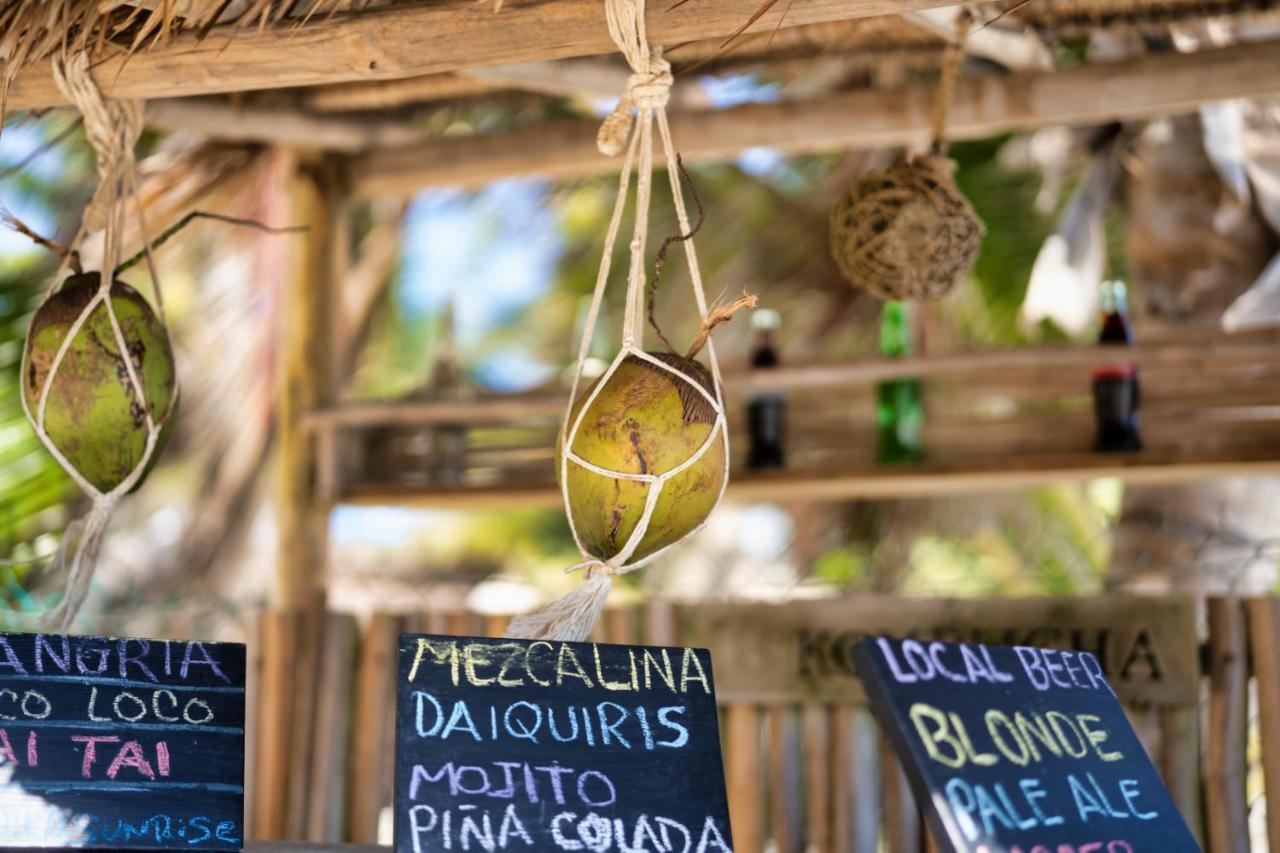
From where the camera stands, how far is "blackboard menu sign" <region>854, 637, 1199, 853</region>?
1.52m

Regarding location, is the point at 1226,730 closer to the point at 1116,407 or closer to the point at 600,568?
the point at 1116,407

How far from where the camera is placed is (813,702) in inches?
102

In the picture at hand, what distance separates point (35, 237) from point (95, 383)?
0.22 metres

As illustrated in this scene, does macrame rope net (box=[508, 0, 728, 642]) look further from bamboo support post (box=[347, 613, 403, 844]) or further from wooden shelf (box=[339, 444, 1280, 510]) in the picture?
wooden shelf (box=[339, 444, 1280, 510])

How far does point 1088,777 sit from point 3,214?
152 cm

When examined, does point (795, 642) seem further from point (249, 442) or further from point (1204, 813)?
point (249, 442)

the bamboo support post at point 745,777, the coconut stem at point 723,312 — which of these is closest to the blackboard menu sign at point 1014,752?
the coconut stem at point 723,312

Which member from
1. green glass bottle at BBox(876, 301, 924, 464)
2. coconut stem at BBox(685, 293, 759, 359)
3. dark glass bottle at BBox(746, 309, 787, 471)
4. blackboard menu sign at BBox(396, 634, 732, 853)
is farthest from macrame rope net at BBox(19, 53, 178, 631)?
green glass bottle at BBox(876, 301, 924, 464)

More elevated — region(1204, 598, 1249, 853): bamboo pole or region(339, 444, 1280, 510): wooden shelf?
region(339, 444, 1280, 510): wooden shelf

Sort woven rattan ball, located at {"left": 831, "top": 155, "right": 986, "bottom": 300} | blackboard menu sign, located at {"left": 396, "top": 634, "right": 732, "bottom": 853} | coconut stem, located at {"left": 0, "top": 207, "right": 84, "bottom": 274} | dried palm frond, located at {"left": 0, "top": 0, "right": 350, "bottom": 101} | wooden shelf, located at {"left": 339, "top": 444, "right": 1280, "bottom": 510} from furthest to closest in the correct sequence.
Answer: wooden shelf, located at {"left": 339, "top": 444, "right": 1280, "bottom": 510}, woven rattan ball, located at {"left": 831, "top": 155, "right": 986, "bottom": 300}, coconut stem, located at {"left": 0, "top": 207, "right": 84, "bottom": 274}, dried palm frond, located at {"left": 0, "top": 0, "right": 350, "bottom": 101}, blackboard menu sign, located at {"left": 396, "top": 634, "right": 732, "bottom": 853}

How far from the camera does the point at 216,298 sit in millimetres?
4992

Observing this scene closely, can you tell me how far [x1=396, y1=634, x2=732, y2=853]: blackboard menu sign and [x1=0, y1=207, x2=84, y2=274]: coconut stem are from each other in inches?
30.8

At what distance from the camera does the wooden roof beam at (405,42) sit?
64.1 inches

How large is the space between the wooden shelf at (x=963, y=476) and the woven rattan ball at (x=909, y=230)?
652 millimetres
